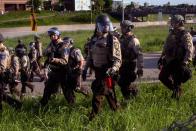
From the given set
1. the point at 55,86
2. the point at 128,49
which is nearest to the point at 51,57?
the point at 55,86

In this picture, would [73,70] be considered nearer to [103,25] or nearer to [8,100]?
[8,100]

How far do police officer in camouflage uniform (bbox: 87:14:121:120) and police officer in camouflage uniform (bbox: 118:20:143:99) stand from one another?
144 centimetres

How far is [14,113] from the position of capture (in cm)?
888

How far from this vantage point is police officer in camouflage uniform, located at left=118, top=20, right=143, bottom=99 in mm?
9688

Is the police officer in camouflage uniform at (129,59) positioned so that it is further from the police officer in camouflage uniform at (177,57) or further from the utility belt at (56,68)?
the utility belt at (56,68)

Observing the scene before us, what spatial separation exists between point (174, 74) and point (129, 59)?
2.92 ft

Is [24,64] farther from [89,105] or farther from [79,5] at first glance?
[79,5]

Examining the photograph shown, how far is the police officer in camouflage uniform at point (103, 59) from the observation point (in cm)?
807

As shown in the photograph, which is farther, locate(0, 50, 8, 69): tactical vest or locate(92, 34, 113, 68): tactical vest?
locate(0, 50, 8, 69): tactical vest

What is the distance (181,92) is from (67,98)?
82.4 inches

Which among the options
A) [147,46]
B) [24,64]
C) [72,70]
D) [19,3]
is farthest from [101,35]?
[19,3]

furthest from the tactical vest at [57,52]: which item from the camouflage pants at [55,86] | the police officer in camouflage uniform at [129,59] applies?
the police officer in camouflage uniform at [129,59]

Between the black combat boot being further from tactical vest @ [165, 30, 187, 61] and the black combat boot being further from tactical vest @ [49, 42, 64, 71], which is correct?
tactical vest @ [49, 42, 64, 71]

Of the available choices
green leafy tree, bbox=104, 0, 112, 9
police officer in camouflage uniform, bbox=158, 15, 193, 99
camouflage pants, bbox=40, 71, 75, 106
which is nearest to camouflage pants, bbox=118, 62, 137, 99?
police officer in camouflage uniform, bbox=158, 15, 193, 99
